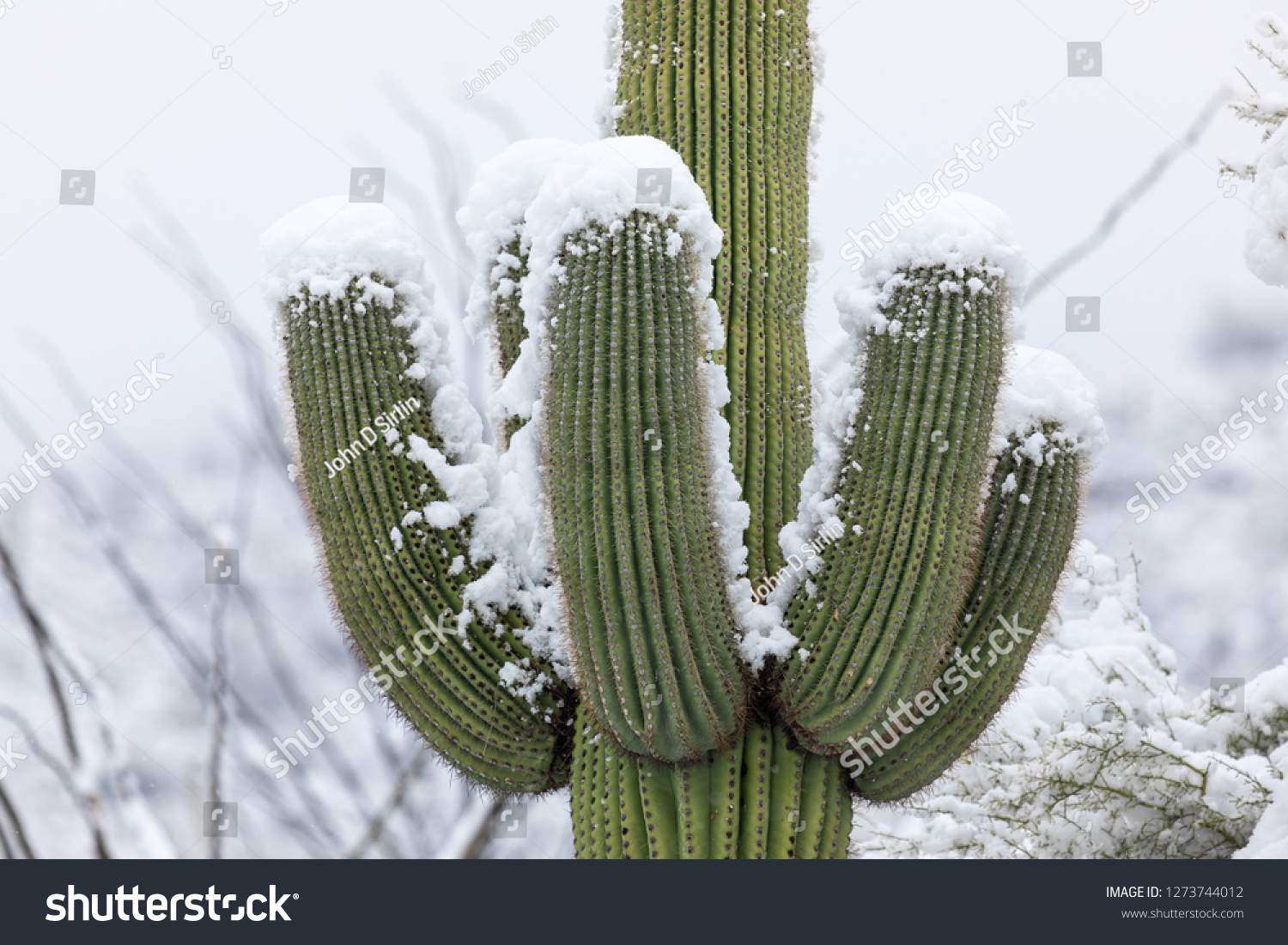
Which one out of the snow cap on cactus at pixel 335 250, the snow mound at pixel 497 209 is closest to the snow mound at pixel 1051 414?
the snow mound at pixel 497 209

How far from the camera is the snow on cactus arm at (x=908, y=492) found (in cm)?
293

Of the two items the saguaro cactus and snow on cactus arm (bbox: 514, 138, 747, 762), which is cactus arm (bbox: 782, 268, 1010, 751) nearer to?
the saguaro cactus

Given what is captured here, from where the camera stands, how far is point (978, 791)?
20.2 feet

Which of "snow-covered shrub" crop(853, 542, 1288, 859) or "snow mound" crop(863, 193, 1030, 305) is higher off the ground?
"snow mound" crop(863, 193, 1030, 305)

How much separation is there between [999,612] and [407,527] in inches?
69.2

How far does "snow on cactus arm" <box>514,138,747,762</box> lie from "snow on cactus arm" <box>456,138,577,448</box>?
0.63 meters

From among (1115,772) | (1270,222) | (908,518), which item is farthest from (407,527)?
(1115,772)

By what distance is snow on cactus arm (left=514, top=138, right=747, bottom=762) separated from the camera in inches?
111

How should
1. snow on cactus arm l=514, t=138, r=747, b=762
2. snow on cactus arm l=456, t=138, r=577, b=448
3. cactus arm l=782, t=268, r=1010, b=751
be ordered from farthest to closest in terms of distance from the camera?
snow on cactus arm l=456, t=138, r=577, b=448 → cactus arm l=782, t=268, r=1010, b=751 → snow on cactus arm l=514, t=138, r=747, b=762

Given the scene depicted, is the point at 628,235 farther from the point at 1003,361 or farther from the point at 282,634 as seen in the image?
the point at 282,634

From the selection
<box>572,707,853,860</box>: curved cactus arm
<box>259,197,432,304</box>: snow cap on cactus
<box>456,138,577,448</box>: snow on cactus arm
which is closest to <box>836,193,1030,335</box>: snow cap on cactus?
<box>456,138,577,448</box>: snow on cactus arm

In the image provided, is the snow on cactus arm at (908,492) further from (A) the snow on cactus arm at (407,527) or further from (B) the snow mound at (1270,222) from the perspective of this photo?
(B) the snow mound at (1270,222)

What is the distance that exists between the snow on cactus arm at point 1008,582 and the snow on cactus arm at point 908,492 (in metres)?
0.15
